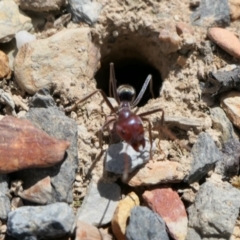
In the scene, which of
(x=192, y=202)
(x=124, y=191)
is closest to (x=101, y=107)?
(x=124, y=191)

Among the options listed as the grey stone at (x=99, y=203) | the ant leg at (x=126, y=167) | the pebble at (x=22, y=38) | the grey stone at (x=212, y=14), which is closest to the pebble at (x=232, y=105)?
the grey stone at (x=212, y=14)

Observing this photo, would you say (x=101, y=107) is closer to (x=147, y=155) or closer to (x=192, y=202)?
(x=147, y=155)

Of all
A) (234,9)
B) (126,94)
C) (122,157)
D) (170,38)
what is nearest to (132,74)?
(126,94)

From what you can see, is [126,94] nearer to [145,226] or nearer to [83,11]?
[83,11]

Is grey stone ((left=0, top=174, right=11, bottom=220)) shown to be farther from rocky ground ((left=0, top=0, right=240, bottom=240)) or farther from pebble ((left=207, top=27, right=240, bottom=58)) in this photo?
pebble ((left=207, top=27, right=240, bottom=58))

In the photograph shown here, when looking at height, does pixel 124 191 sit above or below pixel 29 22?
below

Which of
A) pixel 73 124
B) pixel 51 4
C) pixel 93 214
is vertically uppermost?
pixel 51 4

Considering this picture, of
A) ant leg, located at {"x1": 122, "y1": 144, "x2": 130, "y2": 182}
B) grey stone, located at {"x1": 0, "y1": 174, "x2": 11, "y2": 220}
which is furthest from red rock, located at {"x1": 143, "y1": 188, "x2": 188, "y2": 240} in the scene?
grey stone, located at {"x1": 0, "y1": 174, "x2": 11, "y2": 220}
